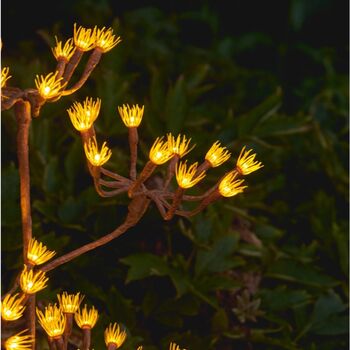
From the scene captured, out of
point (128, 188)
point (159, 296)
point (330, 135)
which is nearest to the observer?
point (128, 188)

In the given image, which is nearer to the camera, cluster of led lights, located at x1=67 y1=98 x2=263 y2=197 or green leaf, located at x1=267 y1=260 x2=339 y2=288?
cluster of led lights, located at x1=67 y1=98 x2=263 y2=197

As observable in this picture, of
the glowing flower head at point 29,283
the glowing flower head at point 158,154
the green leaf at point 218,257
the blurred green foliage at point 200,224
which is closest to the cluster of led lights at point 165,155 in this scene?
the glowing flower head at point 158,154

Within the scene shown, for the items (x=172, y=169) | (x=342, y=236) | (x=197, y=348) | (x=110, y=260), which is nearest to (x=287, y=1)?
(x=342, y=236)

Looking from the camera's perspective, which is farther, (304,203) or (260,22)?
(260,22)

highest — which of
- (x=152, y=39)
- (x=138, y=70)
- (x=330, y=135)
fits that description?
(x=152, y=39)

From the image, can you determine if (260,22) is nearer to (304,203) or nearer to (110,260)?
(304,203)

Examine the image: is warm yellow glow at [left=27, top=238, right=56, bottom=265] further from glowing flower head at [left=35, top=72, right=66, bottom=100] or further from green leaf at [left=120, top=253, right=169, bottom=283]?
green leaf at [left=120, top=253, right=169, bottom=283]

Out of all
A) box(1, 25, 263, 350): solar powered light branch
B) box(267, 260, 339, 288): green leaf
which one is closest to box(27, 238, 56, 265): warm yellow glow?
box(1, 25, 263, 350): solar powered light branch

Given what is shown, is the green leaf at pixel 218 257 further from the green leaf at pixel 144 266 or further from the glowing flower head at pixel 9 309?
the glowing flower head at pixel 9 309
